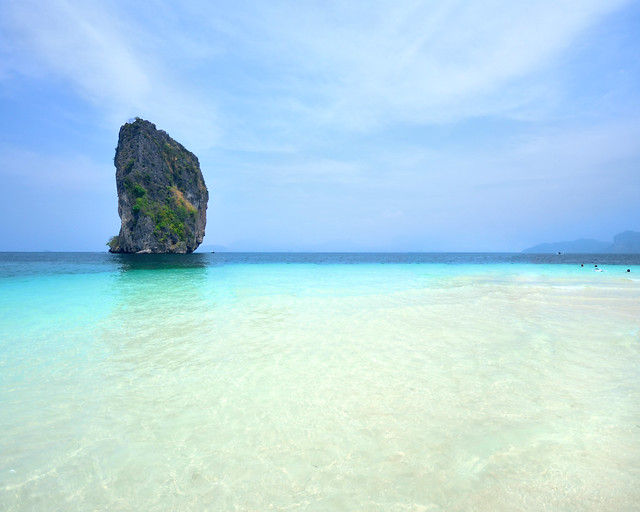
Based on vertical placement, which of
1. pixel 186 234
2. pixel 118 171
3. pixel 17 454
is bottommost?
pixel 17 454

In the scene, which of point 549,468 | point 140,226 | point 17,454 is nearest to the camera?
point 549,468

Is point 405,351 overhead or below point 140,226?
below

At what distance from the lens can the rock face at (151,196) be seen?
91938 millimetres

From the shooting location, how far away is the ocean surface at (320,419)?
284 cm

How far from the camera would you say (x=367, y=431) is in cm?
382

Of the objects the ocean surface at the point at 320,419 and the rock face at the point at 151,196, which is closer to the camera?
the ocean surface at the point at 320,419

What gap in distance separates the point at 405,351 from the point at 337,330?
2304 mm

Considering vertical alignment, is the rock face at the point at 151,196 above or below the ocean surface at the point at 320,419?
above

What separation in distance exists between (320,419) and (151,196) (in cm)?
10551

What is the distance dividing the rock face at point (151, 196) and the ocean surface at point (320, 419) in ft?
307

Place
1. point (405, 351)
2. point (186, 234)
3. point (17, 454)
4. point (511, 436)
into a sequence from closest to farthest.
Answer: point (17, 454)
point (511, 436)
point (405, 351)
point (186, 234)

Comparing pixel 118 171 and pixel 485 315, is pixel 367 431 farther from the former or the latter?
pixel 118 171

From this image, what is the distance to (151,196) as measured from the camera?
95.6 metres

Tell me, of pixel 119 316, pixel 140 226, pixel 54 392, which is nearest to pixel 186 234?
pixel 140 226
